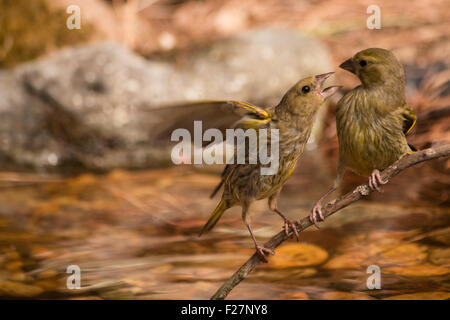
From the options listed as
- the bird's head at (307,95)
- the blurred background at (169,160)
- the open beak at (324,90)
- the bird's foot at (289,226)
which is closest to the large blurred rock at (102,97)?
the blurred background at (169,160)

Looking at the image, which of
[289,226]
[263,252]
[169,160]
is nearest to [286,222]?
[289,226]

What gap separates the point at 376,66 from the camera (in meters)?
1.99

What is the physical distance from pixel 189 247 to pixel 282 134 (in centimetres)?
174

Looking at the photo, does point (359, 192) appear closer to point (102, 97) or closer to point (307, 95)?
point (307, 95)

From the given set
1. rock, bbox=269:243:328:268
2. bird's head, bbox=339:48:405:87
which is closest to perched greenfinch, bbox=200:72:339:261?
bird's head, bbox=339:48:405:87

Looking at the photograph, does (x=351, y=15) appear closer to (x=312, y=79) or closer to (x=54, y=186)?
(x=54, y=186)

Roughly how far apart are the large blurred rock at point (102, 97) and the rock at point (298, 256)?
2765mm

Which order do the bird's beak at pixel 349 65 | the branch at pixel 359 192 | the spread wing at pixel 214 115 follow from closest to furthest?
the branch at pixel 359 192 → the bird's beak at pixel 349 65 → the spread wing at pixel 214 115

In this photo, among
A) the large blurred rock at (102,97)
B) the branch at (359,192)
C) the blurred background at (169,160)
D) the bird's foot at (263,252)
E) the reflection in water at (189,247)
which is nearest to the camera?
the branch at (359,192)

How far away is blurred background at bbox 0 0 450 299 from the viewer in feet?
10.7

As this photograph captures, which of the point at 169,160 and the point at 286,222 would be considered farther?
the point at 169,160

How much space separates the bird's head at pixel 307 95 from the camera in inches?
84.4

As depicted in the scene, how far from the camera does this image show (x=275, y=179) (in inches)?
96.6

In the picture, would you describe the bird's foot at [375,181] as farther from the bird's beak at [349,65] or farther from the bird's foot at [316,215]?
the bird's beak at [349,65]
